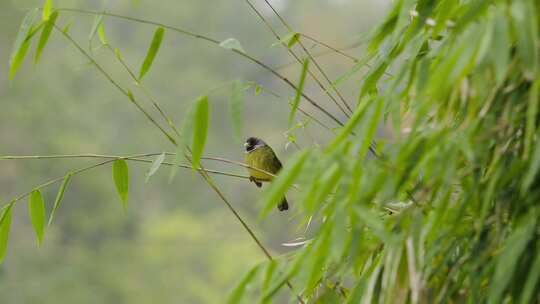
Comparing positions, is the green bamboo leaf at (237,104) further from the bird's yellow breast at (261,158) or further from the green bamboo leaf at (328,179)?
the bird's yellow breast at (261,158)

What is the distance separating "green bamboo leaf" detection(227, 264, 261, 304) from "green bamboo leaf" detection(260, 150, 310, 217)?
18 centimetres

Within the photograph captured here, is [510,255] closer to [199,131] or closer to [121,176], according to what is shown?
[199,131]

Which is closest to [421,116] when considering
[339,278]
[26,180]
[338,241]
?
[338,241]

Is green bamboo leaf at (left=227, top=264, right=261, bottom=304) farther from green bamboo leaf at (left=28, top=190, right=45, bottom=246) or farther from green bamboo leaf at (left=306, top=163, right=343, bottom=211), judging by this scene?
green bamboo leaf at (left=28, top=190, right=45, bottom=246)

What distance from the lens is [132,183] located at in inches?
1187

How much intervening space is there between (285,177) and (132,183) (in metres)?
28.7

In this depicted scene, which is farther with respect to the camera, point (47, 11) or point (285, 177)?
point (47, 11)

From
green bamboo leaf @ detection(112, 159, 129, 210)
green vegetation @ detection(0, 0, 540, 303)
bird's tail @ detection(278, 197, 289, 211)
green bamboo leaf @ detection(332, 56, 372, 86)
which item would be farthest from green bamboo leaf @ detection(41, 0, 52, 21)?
bird's tail @ detection(278, 197, 289, 211)

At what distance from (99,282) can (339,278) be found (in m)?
22.3

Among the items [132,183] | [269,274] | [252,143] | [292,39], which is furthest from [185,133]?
[132,183]

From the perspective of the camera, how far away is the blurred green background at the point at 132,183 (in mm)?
22172

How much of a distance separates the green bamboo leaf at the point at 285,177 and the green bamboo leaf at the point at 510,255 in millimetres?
350

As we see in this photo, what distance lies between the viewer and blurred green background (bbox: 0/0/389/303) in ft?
72.7

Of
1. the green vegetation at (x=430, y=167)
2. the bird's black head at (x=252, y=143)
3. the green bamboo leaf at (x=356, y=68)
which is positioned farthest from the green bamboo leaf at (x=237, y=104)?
the bird's black head at (x=252, y=143)
